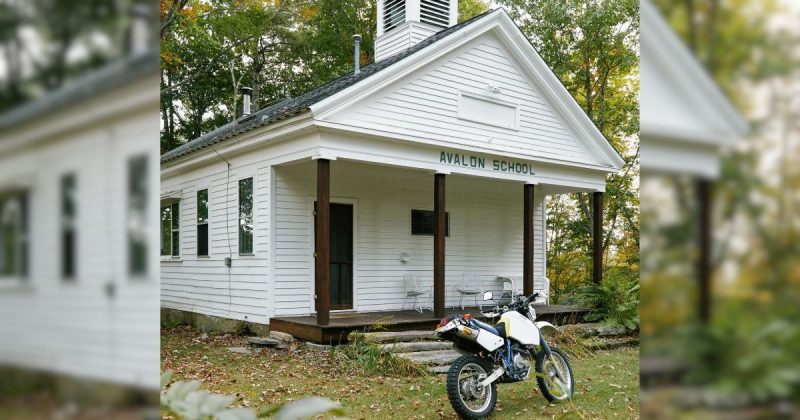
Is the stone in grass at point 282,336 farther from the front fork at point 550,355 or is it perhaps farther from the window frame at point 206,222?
the front fork at point 550,355

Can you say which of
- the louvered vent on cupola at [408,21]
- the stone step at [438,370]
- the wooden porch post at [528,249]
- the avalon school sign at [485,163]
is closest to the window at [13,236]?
the stone step at [438,370]

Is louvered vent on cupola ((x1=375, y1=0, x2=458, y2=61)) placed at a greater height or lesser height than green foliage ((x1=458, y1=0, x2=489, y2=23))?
lesser

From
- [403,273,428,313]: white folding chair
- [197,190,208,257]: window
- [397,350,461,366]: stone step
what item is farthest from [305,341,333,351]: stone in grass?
[197,190,208,257]: window

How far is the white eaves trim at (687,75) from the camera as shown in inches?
21.4

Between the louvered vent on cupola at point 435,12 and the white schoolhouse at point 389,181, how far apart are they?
0.11ft

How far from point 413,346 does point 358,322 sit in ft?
3.64

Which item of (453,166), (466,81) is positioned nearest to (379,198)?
(453,166)

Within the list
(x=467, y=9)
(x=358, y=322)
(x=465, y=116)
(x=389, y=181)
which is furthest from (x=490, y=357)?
(x=467, y=9)

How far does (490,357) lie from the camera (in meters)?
5.92

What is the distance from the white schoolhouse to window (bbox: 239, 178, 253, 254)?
0.04 meters

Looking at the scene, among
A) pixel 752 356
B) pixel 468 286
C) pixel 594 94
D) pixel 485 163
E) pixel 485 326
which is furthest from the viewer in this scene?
pixel 594 94

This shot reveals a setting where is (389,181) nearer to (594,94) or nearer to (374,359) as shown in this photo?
(374,359)

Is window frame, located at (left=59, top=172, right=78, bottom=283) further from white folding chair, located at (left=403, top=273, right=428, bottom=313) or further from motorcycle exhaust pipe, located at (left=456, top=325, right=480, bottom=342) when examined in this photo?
white folding chair, located at (left=403, top=273, right=428, bottom=313)

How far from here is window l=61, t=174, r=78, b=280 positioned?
54cm
